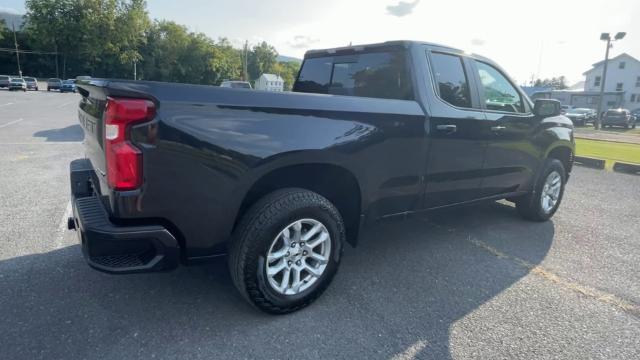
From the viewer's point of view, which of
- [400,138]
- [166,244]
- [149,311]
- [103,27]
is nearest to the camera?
[166,244]

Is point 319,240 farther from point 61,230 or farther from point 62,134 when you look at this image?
point 62,134

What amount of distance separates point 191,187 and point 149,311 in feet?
3.39

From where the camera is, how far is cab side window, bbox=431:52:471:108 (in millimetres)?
3543

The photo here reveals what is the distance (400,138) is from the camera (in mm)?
3168

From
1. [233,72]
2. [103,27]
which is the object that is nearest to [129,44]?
[103,27]

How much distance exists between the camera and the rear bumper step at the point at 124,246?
2.18 metres

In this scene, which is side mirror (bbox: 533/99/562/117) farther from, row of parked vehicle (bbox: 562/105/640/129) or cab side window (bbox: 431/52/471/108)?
row of parked vehicle (bbox: 562/105/640/129)

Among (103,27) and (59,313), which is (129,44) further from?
(59,313)

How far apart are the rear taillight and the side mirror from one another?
3968 millimetres

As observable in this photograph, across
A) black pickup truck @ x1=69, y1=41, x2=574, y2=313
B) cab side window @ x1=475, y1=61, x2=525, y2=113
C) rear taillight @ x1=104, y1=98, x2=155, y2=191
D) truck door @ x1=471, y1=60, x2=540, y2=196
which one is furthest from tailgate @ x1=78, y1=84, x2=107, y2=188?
cab side window @ x1=475, y1=61, x2=525, y2=113

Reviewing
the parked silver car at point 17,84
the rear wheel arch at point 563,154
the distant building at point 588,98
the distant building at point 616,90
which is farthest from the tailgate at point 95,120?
the distant building at point 616,90

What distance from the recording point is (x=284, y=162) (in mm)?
2600

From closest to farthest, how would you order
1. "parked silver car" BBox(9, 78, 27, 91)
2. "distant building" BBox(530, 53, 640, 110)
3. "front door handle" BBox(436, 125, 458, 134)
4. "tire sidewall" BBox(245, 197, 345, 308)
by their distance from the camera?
"tire sidewall" BBox(245, 197, 345, 308) < "front door handle" BBox(436, 125, 458, 134) < "parked silver car" BBox(9, 78, 27, 91) < "distant building" BBox(530, 53, 640, 110)

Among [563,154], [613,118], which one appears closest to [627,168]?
[563,154]
